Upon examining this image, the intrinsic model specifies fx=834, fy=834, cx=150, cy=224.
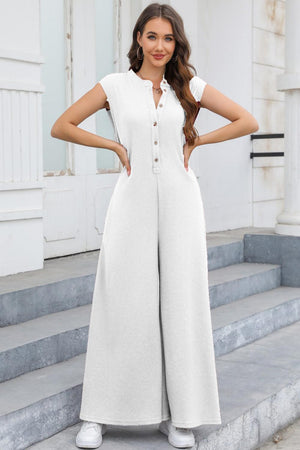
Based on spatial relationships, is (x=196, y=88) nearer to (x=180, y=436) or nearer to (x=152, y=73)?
(x=152, y=73)

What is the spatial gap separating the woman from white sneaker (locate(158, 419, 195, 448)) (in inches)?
3.1

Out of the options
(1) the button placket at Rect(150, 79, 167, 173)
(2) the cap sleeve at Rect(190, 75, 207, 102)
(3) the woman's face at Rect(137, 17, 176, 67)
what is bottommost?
(1) the button placket at Rect(150, 79, 167, 173)

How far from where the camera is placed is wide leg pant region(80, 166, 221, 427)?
3.08m

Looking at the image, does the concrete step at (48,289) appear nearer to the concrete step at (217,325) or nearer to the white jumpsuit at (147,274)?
the concrete step at (217,325)

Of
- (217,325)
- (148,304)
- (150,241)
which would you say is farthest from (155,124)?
(217,325)

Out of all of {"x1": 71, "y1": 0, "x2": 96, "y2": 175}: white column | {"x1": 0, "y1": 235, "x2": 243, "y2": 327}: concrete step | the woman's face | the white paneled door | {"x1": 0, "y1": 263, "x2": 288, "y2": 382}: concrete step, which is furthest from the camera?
{"x1": 71, "y1": 0, "x2": 96, "y2": 175}: white column

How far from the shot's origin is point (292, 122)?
20.6ft

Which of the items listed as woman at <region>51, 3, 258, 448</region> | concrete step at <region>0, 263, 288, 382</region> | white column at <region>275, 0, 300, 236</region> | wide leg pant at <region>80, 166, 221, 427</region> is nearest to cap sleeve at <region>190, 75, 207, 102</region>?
woman at <region>51, 3, 258, 448</region>

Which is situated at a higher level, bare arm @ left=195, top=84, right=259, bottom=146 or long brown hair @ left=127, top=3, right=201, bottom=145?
long brown hair @ left=127, top=3, right=201, bottom=145

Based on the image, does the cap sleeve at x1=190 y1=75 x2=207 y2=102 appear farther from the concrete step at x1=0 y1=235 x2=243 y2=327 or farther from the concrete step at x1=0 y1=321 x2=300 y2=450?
the concrete step at x1=0 y1=235 x2=243 y2=327

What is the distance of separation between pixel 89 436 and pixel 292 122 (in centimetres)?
372

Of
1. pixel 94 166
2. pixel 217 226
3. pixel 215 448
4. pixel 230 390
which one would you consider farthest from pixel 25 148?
pixel 217 226

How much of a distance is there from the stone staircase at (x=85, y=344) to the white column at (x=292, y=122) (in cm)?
18

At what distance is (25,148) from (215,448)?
7.30ft
